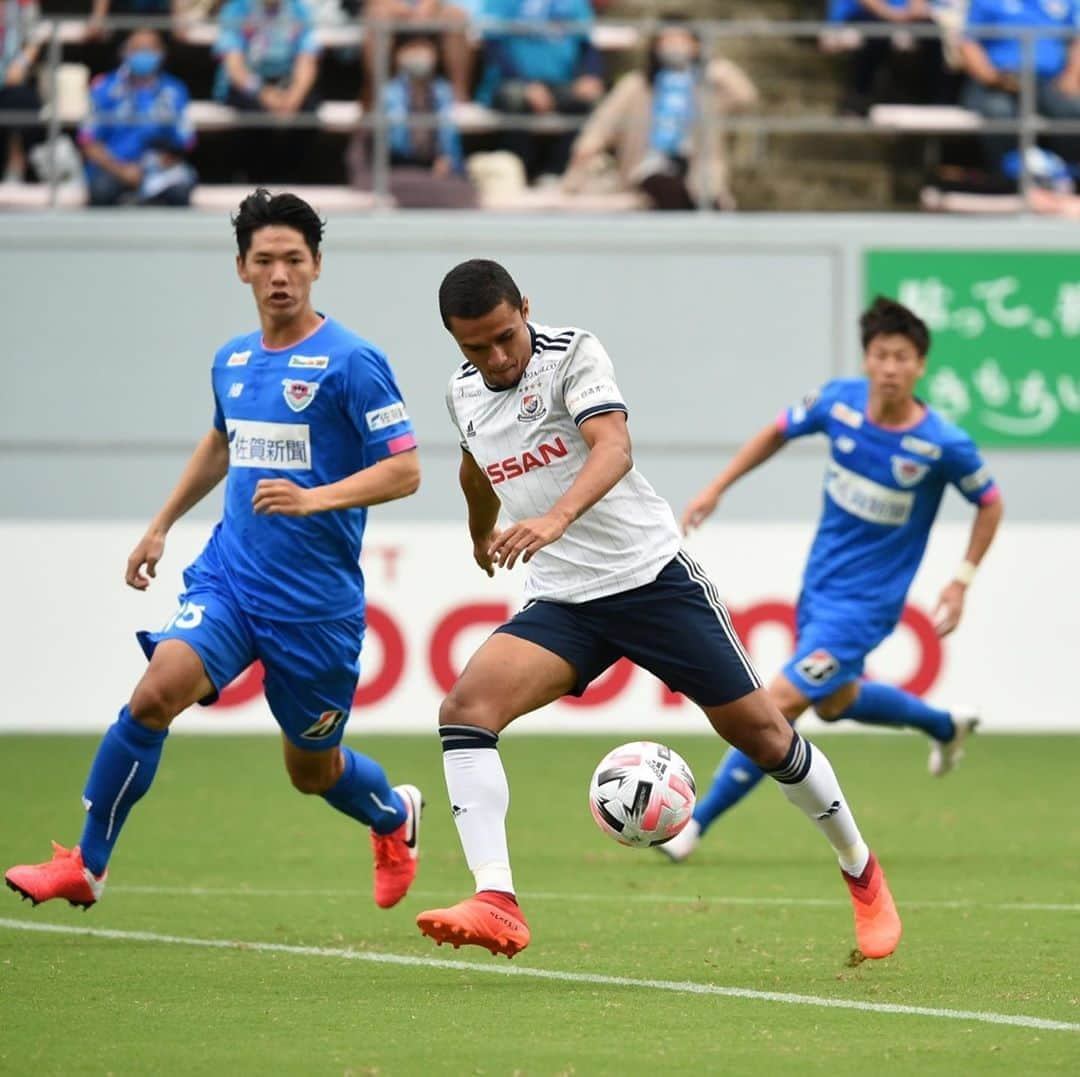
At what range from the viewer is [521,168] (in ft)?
54.9

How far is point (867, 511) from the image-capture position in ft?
32.7

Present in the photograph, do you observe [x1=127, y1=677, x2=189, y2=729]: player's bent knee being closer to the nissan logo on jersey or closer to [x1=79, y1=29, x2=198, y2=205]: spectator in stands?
the nissan logo on jersey

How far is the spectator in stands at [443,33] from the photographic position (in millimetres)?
16438

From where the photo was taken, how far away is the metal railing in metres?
16.0

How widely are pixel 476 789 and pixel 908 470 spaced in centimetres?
407

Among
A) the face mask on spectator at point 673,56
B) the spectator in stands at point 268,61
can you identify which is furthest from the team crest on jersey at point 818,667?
the spectator in stands at point 268,61

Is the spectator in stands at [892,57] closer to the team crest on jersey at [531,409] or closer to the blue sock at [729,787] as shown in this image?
the blue sock at [729,787]

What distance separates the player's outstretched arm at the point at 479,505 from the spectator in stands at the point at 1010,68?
34.9ft

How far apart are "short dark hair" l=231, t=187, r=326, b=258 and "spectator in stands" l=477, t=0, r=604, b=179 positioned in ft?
31.9

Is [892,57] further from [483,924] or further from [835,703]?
[483,924]

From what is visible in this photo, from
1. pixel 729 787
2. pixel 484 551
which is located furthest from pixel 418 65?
pixel 484 551

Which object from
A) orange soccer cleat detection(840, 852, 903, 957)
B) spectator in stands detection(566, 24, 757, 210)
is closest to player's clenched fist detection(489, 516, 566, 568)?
orange soccer cleat detection(840, 852, 903, 957)

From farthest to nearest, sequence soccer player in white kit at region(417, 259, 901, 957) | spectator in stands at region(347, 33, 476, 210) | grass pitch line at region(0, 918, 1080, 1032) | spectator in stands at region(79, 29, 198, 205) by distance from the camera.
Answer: spectator in stands at region(347, 33, 476, 210) → spectator in stands at region(79, 29, 198, 205) → soccer player in white kit at region(417, 259, 901, 957) → grass pitch line at region(0, 918, 1080, 1032)

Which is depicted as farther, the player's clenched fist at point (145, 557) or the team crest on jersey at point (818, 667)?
the team crest on jersey at point (818, 667)
